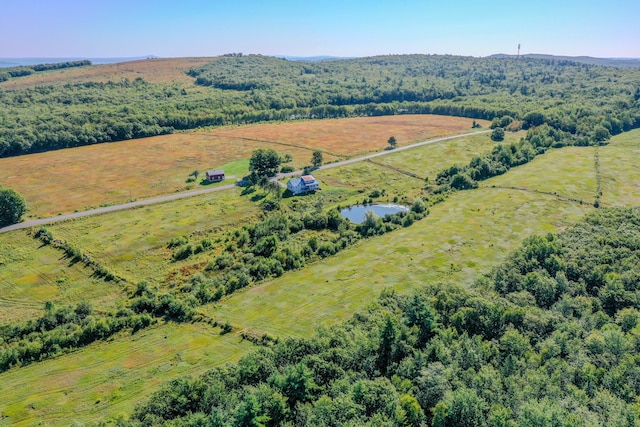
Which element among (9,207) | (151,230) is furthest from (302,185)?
(9,207)

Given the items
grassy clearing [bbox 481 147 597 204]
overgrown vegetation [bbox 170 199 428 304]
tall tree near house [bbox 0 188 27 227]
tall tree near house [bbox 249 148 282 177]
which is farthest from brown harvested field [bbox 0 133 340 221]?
grassy clearing [bbox 481 147 597 204]

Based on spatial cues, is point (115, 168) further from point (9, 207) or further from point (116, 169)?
point (9, 207)

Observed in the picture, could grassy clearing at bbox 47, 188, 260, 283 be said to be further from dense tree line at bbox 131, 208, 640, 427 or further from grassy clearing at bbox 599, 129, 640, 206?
grassy clearing at bbox 599, 129, 640, 206

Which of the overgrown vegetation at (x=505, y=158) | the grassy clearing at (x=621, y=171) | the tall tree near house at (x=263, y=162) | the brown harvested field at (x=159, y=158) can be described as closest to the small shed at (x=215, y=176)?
the brown harvested field at (x=159, y=158)

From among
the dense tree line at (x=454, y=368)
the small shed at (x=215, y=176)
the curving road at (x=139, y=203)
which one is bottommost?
the dense tree line at (x=454, y=368)

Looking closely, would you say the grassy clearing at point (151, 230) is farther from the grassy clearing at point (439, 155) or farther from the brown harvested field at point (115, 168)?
the grassy clearing at point (439, 155)

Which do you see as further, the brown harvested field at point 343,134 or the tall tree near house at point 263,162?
the brown harvested field at point 343,134
